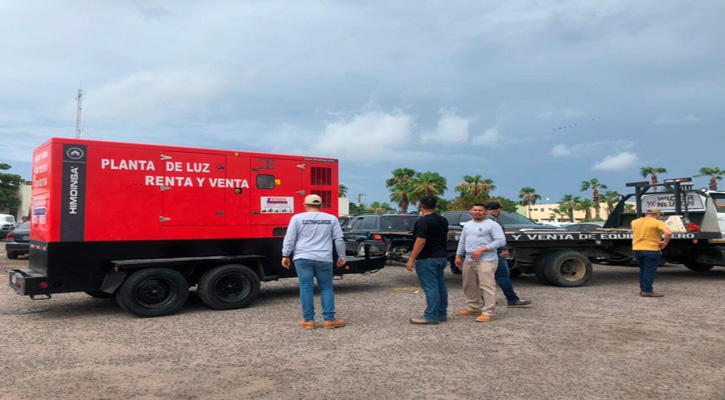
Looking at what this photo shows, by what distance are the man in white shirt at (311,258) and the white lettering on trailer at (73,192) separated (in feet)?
9.76

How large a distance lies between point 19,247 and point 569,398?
16671 millimetres

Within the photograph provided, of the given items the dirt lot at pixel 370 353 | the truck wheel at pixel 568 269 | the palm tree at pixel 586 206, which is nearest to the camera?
the dirt lot at pixel 370 353

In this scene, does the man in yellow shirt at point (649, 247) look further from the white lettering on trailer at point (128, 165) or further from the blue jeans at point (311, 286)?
the white lettering on trailer at point (128, 165)

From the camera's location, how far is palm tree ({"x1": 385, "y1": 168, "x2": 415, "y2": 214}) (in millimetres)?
47938

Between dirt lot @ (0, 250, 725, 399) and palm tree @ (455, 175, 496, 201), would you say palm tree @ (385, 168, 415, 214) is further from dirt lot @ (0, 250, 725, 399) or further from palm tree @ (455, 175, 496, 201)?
dirt lot @ (0, 250, 725, 399)

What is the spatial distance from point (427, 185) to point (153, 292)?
3996 cm

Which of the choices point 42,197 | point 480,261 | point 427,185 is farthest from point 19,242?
point 427,185

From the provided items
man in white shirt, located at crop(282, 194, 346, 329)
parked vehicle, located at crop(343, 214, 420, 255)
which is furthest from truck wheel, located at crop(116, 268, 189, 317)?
parked vehicle, located at crop(343, 214, 420, 255)

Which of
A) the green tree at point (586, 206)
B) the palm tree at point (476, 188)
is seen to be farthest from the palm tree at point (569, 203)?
the palm tree at point (476, 188)

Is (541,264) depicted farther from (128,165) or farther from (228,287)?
(128,165)

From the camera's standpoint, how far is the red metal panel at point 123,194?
7043mm

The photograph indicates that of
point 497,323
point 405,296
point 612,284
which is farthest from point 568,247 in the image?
point 497,323

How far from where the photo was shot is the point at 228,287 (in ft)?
25.1

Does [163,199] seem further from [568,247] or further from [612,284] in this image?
[612,284]
